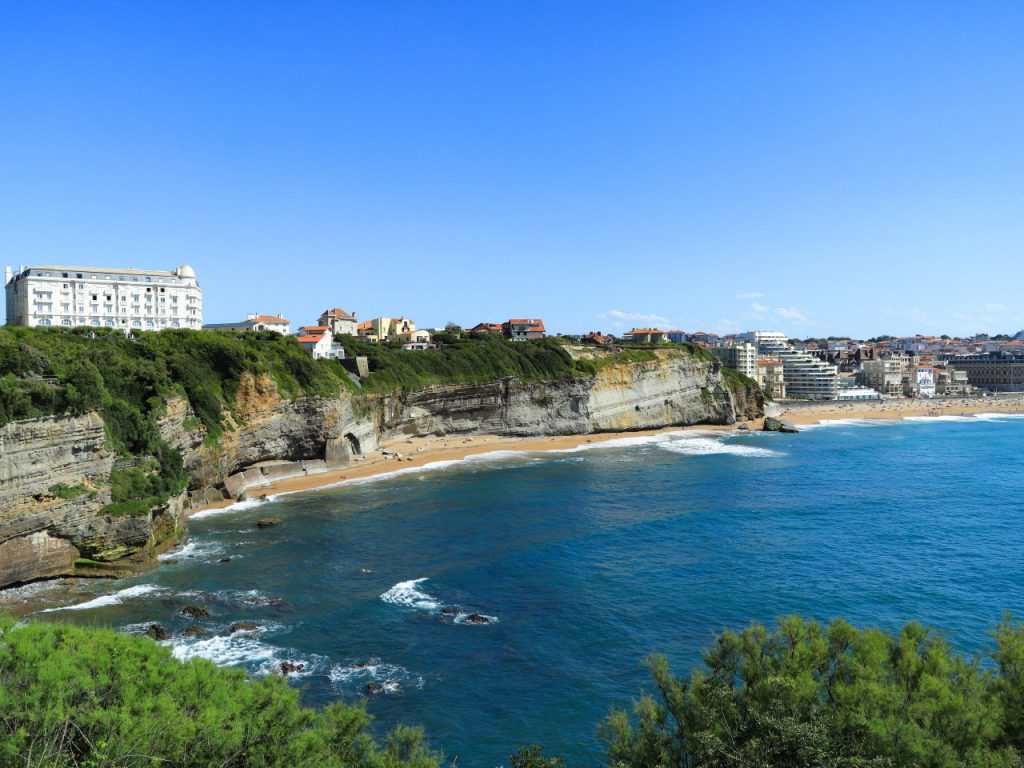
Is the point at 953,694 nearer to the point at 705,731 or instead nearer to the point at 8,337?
the point at 705,731

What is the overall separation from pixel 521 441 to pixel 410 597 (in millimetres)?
53963

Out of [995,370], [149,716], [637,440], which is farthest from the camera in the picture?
[995,370]

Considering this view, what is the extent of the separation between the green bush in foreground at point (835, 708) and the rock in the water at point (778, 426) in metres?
92.4

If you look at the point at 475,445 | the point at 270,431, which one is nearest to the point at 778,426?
the point at 475,445

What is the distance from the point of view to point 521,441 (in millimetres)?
86812

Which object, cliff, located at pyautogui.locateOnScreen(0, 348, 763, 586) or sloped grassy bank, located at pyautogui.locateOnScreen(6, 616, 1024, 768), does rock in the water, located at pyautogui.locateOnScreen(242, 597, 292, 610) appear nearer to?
cliff, located at pyautogui.locateOnScreen(0, 348, 763, 586)

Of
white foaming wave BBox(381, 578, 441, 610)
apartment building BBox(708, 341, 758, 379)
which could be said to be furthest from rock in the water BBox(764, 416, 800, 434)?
white foaming wave BBox(381, 578, 441, 610)

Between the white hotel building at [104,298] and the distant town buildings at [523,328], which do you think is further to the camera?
the distant town buildings at [523,328]

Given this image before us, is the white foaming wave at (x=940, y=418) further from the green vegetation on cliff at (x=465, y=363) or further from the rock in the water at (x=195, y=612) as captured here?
the rock in the water at (x=195, y=612)

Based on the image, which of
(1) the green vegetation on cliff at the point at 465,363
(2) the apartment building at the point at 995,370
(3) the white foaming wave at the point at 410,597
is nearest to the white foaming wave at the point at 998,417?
(2) the apartment building at the point at 995,370

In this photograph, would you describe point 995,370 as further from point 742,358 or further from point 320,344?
point 320,344

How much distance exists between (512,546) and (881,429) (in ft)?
300

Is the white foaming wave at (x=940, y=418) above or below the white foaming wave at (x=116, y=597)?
above

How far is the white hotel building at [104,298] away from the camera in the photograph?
2950 inches
